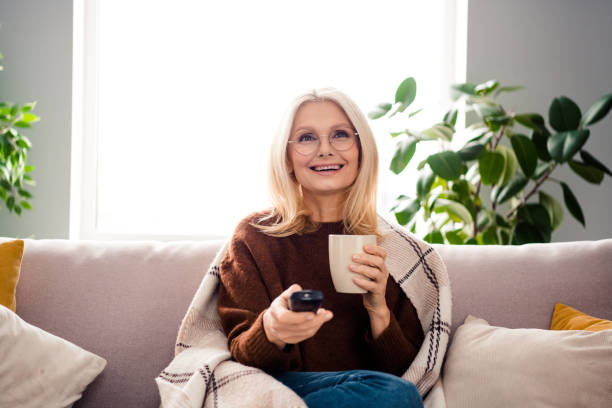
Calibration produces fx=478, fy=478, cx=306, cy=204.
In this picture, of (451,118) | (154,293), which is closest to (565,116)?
(451,118)

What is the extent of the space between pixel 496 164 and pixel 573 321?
1013 millimetres

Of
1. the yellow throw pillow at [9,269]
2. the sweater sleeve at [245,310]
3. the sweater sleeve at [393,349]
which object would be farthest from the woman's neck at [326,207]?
the yellow throw pillow at [9,269]

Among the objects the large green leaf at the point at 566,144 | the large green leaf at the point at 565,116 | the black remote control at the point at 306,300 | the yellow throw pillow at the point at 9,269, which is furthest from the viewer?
the large green leaf at the point at 565,116

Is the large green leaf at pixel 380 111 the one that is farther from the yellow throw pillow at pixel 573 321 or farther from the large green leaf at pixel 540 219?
the yellow throw pillow at pixel 573 321

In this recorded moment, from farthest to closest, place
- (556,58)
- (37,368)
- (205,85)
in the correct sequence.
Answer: (205,85) → (556,58) → (37,368)

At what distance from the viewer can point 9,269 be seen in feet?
4.24

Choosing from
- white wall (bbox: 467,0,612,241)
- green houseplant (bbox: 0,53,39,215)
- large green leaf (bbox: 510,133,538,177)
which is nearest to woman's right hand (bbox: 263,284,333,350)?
large green leaf (bbox: 510,133,538,177)

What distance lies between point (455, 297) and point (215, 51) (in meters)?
2.20

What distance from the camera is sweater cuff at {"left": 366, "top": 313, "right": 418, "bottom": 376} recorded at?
1142mm

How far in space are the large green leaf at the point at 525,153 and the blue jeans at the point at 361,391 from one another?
55.1 inches

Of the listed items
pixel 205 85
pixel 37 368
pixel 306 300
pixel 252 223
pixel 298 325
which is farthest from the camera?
pixel 205 85

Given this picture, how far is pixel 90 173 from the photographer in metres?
2.88

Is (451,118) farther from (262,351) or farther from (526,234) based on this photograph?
(262,351)

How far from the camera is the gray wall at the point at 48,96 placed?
8.95 feet
